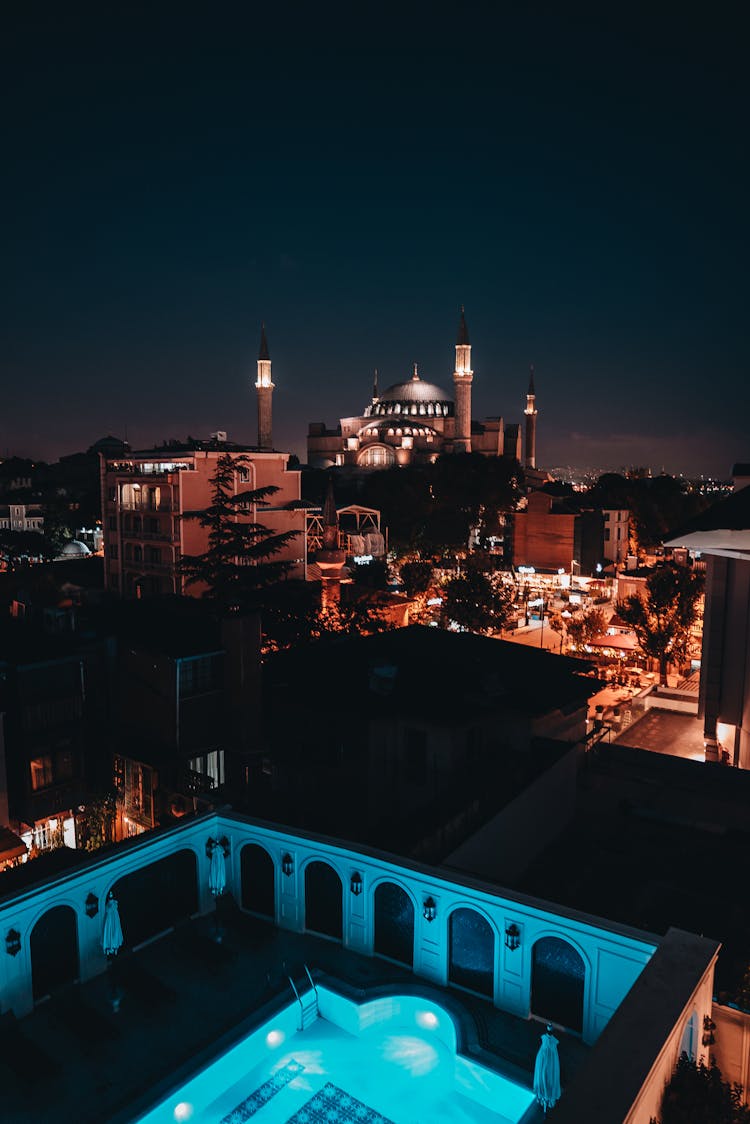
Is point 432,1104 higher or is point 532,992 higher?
point 532,992

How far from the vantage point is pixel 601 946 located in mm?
6047

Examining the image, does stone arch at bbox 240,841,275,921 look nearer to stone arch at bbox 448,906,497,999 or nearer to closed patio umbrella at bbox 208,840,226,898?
closed patio umbrella at bbox 208,840,226,898

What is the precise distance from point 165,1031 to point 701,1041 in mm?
4324

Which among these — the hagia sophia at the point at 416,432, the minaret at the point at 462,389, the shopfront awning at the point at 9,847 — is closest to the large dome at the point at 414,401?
the hagia sophia at the point at 416,432

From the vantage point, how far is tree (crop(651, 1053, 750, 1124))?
172 inches

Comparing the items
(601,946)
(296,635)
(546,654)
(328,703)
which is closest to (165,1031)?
(601,946)

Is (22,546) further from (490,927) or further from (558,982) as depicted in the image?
(558,982)

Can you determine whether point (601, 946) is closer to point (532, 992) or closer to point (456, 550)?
point (532, 992)

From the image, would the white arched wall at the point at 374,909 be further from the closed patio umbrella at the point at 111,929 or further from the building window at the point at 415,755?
the building window at the point at 415,755

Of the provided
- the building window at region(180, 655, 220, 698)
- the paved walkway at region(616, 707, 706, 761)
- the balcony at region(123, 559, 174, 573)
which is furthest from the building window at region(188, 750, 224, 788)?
the balcony at region(123, 559, 174, 573)

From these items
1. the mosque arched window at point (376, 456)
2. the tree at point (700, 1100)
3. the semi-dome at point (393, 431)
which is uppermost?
the semi-dome at point (393, 431)

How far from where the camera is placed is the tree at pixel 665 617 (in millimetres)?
25828

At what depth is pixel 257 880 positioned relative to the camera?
812 centimetres

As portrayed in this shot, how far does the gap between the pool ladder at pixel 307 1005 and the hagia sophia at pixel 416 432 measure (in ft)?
243
